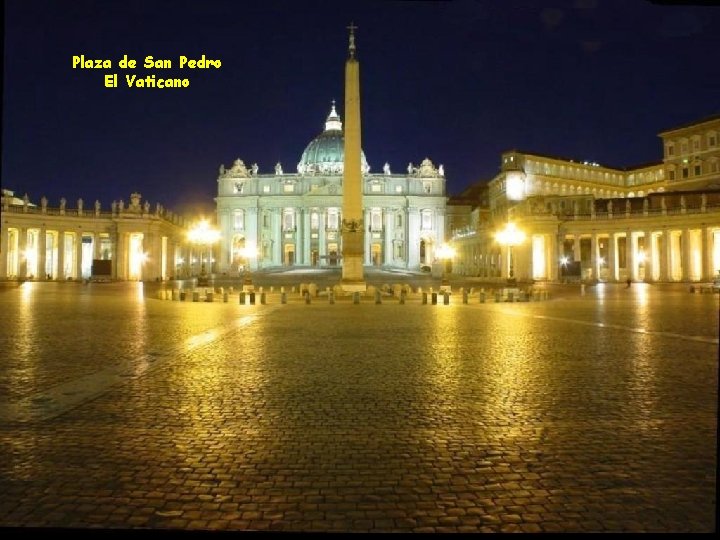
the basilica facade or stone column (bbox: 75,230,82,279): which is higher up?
the basilica facade

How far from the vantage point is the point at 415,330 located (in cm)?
1864

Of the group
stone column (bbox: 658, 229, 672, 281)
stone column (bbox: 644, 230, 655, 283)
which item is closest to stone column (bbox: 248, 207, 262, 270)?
stone column (bbox: 644, 230, 655, 283)

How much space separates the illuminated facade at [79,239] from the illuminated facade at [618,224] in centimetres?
3892

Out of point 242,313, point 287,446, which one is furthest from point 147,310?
point 287,446

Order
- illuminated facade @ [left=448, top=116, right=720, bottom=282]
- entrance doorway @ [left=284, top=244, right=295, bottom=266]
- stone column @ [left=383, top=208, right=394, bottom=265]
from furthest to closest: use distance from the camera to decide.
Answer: entrance doorway @ [left=284, top=244, right=295, bottom=266], stone column @ [left=383, top=208, right=394, bottom=265], illuminated facade @ [left=448, top=116, right=720, bottom=282]

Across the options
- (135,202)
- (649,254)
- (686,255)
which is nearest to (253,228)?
(135,202)

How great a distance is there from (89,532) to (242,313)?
21.3 m

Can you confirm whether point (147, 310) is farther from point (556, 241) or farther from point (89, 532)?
point (556, 241)

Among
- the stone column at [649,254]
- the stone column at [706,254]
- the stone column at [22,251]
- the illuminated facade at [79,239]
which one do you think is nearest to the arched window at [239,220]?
the illuminated facade at [79,239]

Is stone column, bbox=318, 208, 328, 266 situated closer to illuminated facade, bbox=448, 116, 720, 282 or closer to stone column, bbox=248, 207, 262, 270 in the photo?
stone column, bbox=248, 207, 262, 270

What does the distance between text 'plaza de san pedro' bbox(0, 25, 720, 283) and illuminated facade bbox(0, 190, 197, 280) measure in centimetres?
15

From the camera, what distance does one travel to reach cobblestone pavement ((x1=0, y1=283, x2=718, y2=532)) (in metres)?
5.05

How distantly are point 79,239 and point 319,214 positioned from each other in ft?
196

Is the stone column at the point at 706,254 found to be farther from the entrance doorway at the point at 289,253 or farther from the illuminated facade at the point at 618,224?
the entrance doorway at the point at 289,253
